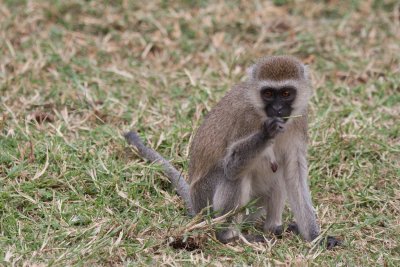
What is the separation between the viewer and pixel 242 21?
36.2 ft

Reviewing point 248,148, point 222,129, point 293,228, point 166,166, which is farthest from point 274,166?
point 166,166

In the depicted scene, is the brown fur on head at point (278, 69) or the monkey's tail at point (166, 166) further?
the monkey's tail at point (166, 166)

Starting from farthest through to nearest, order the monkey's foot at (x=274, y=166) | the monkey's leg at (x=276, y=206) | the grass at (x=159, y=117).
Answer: the monkey's leg at (x=276, y=206) < the monkey's foot at (x=274, y=166) < the grass at (x=159, y=117)

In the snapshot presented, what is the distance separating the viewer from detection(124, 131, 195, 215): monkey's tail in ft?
24.7

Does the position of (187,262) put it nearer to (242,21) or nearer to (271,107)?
Result: (271,107)

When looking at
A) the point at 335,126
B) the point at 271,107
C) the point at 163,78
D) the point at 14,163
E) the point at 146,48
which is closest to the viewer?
the point at 271,107

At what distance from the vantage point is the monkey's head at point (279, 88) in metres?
6.78

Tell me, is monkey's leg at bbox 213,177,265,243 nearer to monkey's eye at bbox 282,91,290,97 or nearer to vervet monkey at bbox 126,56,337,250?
vervet monkey at bbox 126,56,337,250

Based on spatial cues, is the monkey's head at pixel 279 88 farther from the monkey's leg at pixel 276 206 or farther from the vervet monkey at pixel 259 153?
the monkey's leg at pixel 276 206

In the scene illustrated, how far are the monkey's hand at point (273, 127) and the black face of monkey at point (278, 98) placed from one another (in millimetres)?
311

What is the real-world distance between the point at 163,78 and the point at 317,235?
3.58 metres

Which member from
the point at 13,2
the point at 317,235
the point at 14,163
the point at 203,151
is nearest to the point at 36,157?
the point at 14,163

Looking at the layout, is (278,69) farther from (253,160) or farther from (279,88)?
(253,160)

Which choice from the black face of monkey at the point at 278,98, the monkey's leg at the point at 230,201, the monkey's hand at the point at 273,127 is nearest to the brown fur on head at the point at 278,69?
the black face of monkey at the point at 278,98
